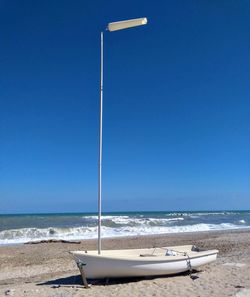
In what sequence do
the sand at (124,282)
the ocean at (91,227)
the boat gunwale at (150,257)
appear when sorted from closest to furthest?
the sand at (124,282), the boat gunwale at (150,257), the ocean at (91,227)

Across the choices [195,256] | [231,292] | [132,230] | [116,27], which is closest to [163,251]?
[195,256]

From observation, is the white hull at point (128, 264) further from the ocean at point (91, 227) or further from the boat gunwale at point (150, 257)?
the ocean at point (91, 227)

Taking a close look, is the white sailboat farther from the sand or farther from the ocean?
the ocean

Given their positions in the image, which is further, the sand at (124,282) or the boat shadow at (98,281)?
the boat shadow at (98,281)

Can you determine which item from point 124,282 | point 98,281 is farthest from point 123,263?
point 98,281

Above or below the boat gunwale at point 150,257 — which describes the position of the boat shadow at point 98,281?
below

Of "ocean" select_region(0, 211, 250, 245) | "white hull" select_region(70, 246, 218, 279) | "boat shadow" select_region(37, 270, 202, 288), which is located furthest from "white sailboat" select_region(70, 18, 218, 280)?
"ocean" select_region(0, 211, 250, 245)

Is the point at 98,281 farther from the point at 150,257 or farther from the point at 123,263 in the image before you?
the point at 150,257

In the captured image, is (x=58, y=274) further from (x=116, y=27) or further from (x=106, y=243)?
(x=106, y=243)

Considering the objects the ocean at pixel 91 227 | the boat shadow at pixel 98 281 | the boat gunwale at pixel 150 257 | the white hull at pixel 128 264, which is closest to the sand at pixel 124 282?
the boat shadow at pixel 98 281

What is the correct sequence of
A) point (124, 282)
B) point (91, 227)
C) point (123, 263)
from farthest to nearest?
point (91, 227), point (124, 282), point (123, 263)

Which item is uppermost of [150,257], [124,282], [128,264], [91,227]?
[91,227]

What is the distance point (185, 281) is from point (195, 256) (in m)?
1.08

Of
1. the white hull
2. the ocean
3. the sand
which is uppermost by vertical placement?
the ocean
